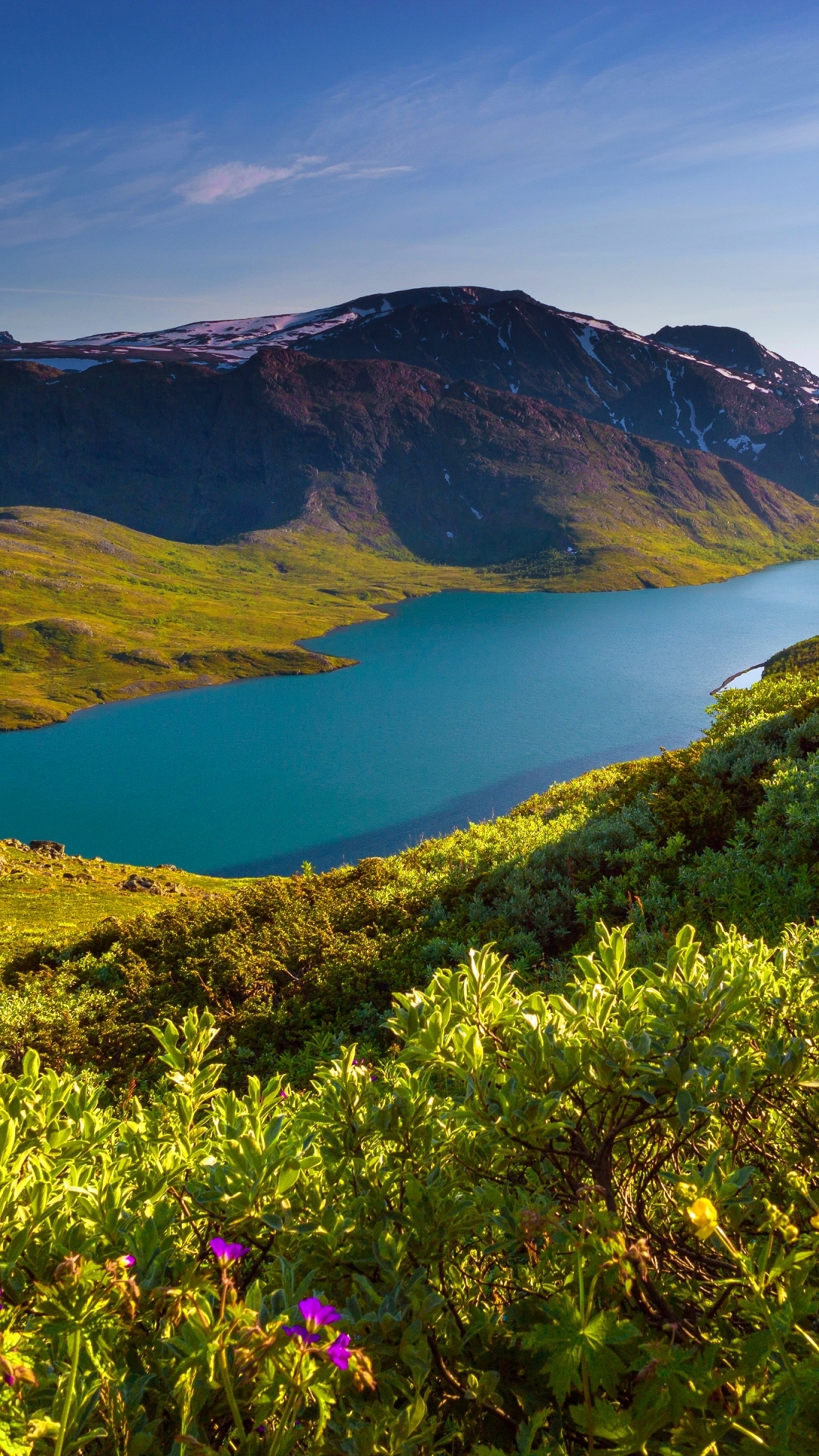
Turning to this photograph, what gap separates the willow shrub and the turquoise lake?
55432mm

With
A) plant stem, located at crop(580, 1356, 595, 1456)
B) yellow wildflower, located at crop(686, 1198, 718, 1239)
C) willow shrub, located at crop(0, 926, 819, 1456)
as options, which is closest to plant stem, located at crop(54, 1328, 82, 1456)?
willow shrub, located at crop(0, 926, 819, 1456)

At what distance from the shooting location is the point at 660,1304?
→ 6.39 feet

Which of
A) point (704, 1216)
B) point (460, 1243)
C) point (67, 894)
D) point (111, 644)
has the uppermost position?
point (704, 1216)

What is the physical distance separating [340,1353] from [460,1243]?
88cm

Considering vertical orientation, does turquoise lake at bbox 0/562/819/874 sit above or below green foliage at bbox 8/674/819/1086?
below

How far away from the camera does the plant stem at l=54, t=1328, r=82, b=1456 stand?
5.03 ft

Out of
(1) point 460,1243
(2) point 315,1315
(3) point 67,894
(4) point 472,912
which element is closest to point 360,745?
(3) point 67,894

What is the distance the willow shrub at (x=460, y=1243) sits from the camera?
1697mm

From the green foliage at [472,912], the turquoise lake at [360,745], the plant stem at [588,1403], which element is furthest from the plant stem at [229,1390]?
the turquoise lake at [360,745]

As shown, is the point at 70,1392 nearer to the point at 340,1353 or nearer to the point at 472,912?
the point at 340,1353

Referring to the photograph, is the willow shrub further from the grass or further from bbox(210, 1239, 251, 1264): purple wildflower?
the grass

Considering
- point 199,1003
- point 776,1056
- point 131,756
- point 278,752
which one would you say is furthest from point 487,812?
point 776,1056

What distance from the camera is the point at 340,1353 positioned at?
1553 millimetres

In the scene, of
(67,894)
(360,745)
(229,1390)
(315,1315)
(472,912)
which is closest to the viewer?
(229,1390)
